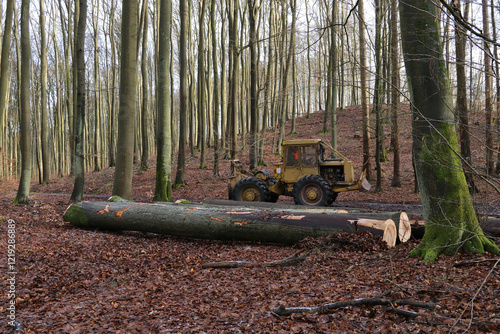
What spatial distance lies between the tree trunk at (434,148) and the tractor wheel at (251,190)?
22.6ft

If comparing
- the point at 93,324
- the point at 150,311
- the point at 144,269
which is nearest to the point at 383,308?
the point at 150,311

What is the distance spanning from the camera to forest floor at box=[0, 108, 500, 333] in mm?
3107

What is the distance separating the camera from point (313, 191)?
34.5 feet

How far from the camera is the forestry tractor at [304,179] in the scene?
1045cm

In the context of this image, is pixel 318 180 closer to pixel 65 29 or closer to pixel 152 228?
pixel 152 228

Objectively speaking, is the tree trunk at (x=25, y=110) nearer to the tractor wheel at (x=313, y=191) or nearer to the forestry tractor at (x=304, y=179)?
the forestry tractor at (x=304, y=179)

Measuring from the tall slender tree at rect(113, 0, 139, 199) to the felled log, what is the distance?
154 centimetres

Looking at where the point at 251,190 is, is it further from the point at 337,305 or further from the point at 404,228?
the point at 337,305

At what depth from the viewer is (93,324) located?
3.30 m

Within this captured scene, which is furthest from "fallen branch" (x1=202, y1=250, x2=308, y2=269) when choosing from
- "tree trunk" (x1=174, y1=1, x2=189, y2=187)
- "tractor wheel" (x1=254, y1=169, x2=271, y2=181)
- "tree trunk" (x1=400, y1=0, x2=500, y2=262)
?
"tree trunk" (x1=174, y1=1, x2=189, y2=187)

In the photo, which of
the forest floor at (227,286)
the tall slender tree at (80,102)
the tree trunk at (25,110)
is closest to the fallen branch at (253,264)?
the forest floor at (227,286)

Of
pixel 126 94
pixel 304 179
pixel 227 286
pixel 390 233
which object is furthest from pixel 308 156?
pixel 227 286

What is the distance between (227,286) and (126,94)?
7.09 m

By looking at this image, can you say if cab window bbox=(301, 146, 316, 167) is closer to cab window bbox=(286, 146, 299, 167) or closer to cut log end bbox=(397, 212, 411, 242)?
cab window bbox=(286, 146, 299, 167)
